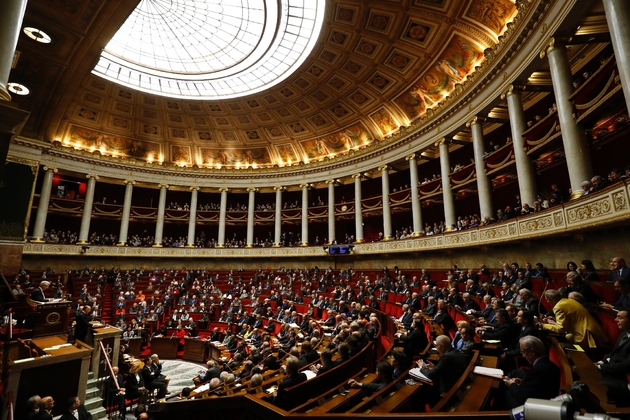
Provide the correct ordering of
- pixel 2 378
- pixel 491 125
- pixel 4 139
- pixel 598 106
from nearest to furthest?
pixel 4 139 < pixel 2 378 < pixel 598 106 < pixel 491 125

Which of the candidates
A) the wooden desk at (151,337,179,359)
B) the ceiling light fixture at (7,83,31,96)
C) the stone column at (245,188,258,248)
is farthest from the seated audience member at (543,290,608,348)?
the stone column at (245,188,258,248)

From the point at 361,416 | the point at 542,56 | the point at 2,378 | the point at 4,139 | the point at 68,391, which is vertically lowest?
the point at 68,391

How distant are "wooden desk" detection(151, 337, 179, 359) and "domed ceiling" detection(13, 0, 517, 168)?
1003 centimetres

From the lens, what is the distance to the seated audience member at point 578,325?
4.16 m

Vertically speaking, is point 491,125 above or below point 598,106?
above

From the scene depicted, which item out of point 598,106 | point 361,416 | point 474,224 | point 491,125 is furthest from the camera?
point 491,125

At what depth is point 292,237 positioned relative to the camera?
2536cm

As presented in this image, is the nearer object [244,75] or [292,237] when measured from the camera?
[244,75]

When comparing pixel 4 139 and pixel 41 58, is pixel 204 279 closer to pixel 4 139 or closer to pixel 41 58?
pixel 41 58

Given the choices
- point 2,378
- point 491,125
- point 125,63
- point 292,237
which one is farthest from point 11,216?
point 491,125

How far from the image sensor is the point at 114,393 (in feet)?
23.9

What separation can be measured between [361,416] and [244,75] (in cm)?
2188

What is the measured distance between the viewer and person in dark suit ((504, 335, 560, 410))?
9.14 ft

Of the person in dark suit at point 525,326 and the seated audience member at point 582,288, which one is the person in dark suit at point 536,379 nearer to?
the person in dark suit at point 525,326
